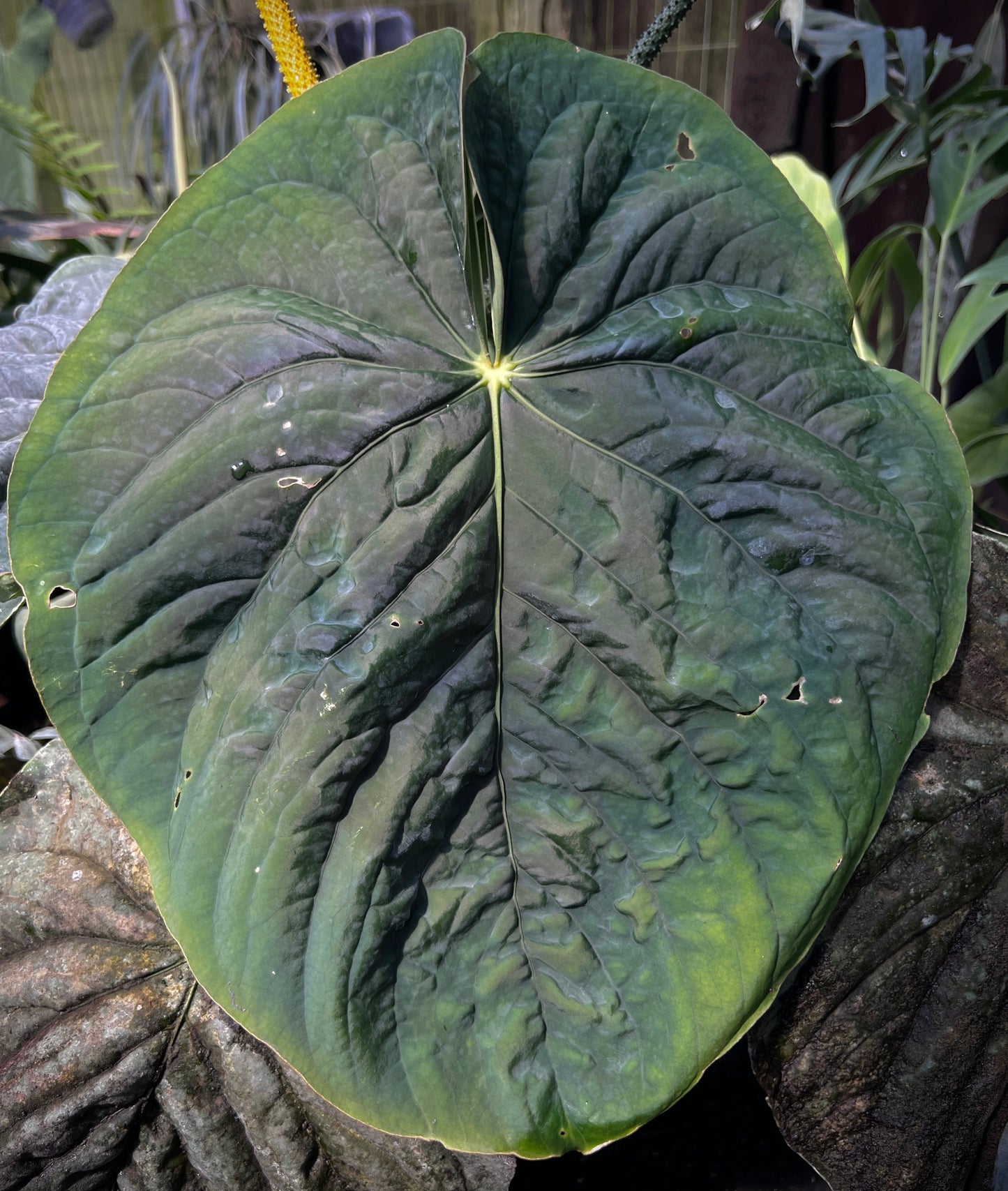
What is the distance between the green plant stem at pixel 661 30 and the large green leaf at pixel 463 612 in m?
0.28

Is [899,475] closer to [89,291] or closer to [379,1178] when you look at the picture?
[379,1178]

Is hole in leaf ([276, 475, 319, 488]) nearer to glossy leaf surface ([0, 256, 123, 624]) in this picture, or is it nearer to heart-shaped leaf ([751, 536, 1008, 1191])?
glossy leaf surface ([0, 256, 123, 624])

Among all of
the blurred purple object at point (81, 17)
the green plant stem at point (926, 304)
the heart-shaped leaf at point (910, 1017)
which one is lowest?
the heart-shaped leaf at point (910, 1017)

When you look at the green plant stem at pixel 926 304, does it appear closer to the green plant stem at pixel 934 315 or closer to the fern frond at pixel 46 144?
the green plant stem at pixel 934 315

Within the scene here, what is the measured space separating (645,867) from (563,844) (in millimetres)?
57

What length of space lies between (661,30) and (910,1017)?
923 mm

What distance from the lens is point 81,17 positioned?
88.3 inches

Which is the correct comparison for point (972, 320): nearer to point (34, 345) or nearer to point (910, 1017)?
point (910, 1017)

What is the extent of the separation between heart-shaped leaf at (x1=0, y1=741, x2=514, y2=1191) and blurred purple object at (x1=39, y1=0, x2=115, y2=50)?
2.47 metres

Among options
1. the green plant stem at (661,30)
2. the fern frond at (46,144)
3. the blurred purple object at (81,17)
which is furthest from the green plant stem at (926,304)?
the blurred purple object at (81,17)

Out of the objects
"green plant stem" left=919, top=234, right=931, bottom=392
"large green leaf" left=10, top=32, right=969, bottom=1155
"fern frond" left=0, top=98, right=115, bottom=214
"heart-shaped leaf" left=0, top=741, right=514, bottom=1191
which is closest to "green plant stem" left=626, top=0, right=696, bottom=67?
"large green leaf" left=10, top=32, right=969, bottom=1155

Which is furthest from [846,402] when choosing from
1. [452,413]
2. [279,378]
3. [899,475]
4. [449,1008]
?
[449,1008]

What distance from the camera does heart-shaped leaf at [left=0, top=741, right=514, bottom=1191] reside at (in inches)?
28.4

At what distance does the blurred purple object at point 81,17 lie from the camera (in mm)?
2240
